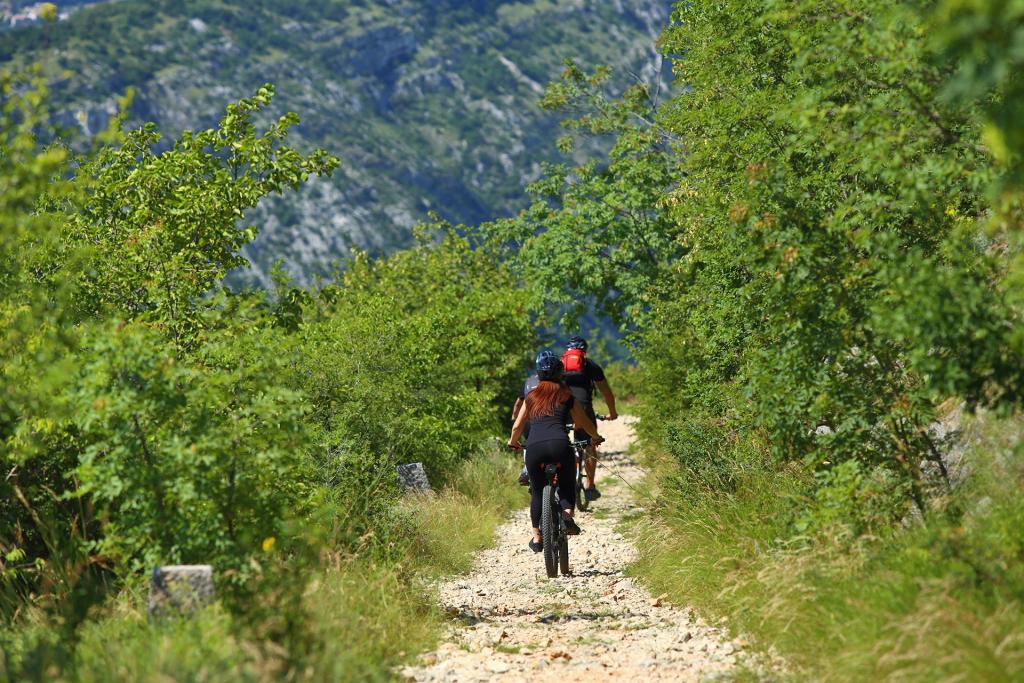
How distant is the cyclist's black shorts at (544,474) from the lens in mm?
10586

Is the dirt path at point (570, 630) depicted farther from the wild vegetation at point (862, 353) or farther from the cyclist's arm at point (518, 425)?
the cyclist's arm at point (518, 425)

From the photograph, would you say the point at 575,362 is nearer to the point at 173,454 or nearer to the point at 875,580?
the point at 875,580

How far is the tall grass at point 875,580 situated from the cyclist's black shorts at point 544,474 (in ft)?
4.32

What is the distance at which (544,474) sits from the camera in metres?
10.7

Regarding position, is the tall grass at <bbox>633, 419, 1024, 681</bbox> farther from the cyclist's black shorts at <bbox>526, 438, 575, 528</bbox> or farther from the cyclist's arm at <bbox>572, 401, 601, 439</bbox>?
the cyclist's arm at <bbox>572, 401, 601, 439</bbox>

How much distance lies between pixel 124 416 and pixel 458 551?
627 cm

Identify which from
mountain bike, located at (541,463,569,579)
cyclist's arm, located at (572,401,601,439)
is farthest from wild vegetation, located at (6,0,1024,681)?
cyclist's arm, located at (572,401,601,439)

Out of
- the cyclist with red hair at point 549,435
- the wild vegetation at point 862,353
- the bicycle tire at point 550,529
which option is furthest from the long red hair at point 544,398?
the wild vegetation at point 862,353

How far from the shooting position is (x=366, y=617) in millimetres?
7430

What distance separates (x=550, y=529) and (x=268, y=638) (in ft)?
16.5

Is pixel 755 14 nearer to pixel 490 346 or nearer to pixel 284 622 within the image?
pixel 284 622

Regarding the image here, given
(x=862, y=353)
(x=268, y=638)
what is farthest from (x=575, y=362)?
(x=268, y=638)

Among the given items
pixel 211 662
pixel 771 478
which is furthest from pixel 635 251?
pixel 211 662

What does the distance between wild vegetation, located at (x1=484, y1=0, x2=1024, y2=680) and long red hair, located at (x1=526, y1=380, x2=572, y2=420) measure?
1.64 meters
